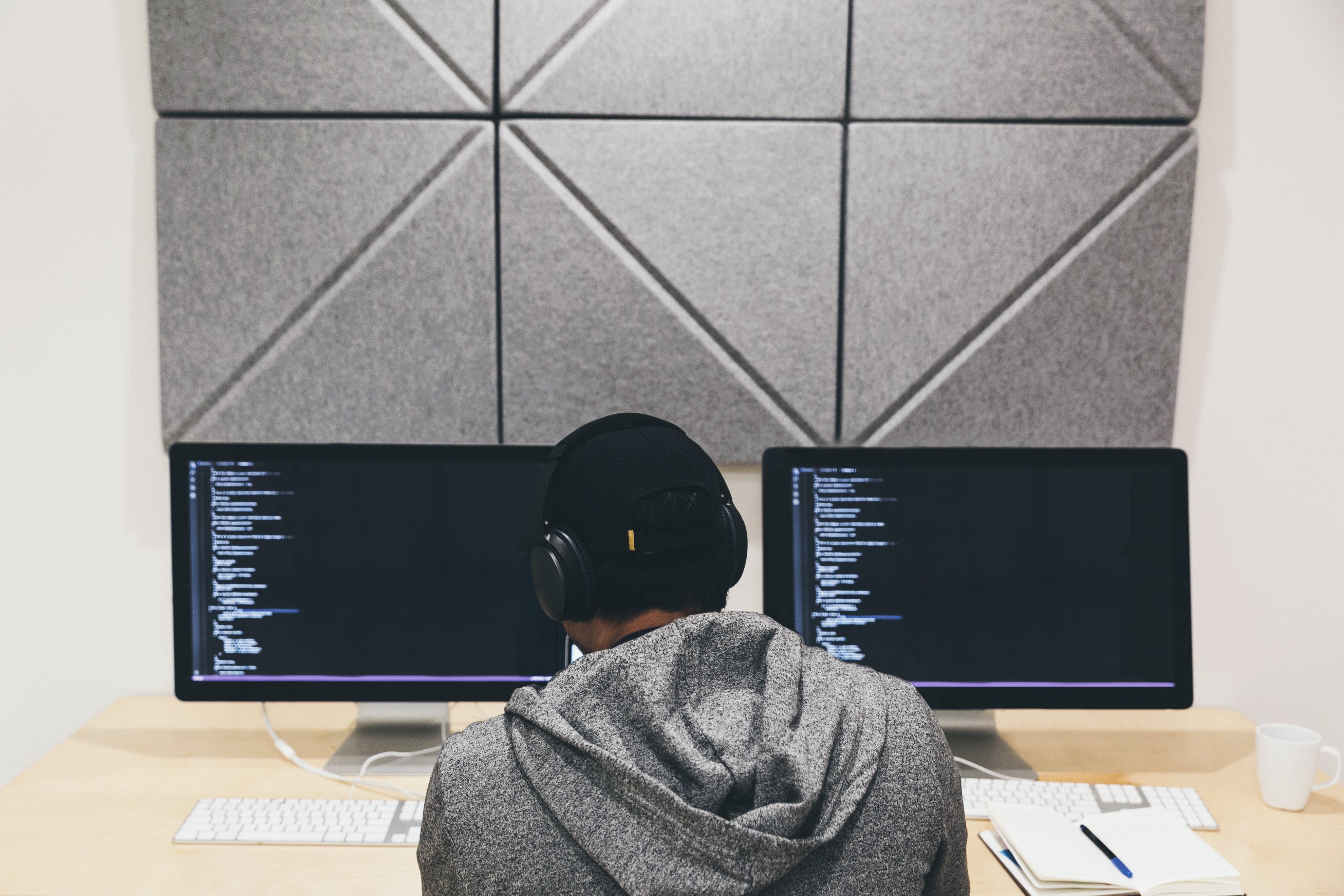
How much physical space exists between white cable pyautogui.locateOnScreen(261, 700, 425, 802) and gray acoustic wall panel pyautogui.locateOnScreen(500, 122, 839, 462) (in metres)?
0.49

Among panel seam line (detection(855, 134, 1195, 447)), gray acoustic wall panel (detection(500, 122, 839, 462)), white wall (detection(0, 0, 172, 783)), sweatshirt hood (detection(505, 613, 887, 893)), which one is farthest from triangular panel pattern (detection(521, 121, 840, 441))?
sweatshirt hood (detection(505, 613, 887, 893))

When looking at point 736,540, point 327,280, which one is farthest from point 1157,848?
point 327,280

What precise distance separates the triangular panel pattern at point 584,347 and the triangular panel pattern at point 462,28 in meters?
0.13

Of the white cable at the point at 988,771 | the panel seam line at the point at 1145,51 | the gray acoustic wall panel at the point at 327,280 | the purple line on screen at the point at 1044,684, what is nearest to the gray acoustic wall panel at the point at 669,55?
the gray acoustic wall panel at the point at 327,280

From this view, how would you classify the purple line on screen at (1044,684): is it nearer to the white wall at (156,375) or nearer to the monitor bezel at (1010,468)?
the monitor bezel at (1010,468)

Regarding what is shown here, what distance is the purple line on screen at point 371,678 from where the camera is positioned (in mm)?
1079

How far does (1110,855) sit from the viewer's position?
866mm

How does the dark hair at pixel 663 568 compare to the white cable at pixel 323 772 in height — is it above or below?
above

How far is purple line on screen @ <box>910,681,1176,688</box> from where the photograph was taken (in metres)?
1.08

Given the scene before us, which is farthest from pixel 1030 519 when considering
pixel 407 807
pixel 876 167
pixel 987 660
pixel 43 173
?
pixel 43 173

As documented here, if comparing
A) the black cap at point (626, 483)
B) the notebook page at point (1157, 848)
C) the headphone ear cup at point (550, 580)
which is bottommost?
the notebook page at point (1157, 848)

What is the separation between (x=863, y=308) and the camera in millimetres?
1273

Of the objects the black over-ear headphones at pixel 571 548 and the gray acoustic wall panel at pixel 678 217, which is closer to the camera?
the black over-ear headphones at pixel 571 548

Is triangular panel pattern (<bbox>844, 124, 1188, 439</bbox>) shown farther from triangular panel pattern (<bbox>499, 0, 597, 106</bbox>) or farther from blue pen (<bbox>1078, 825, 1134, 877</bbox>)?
blue pen (<bbox>1078, 825, 1134, 877</bbox>)
